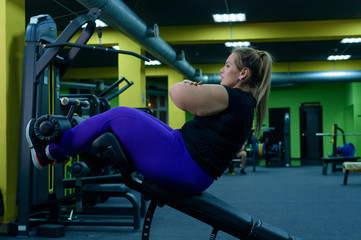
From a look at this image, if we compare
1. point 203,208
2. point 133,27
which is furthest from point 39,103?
point 133,27

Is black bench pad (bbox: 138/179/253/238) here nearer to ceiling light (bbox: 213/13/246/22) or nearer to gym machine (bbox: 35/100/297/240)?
gym machine (bbox: 35/100/297/240)

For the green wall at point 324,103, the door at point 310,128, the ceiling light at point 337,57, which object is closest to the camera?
the ceiling light at point 337,57

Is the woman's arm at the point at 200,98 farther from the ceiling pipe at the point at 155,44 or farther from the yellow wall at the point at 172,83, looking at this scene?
the yellow wall at the point at 172,83

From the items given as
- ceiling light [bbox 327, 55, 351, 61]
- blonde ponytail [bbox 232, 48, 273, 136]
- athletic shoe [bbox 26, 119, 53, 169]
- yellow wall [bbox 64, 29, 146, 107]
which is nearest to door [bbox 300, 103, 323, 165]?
ceiling light [bbox 327, 55, 351, 61]

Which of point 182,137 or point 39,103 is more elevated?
point 39,103

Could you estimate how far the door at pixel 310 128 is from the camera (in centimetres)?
1409

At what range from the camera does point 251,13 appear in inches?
280

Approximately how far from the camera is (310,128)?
14.2 meters

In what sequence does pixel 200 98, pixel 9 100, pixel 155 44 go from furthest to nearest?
pixel 155 44 → pixel 9 100 → pixel 200 98

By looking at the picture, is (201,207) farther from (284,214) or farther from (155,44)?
(155,44)

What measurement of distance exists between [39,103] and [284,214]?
8.32ft

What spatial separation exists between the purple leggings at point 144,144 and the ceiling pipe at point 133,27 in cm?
310

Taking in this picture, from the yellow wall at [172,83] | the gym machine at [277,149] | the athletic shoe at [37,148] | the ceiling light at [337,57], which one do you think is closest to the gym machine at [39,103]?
the athletic shoe at [37,148]

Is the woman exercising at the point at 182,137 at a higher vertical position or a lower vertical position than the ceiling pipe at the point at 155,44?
lower
